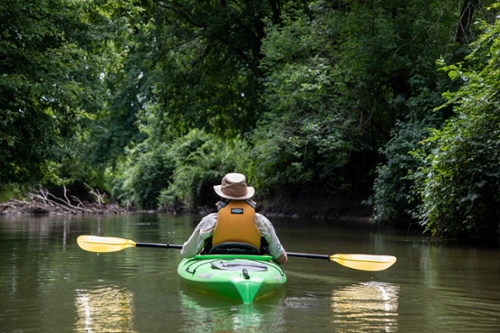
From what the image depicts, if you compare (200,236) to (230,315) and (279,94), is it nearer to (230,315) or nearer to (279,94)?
(230,315)

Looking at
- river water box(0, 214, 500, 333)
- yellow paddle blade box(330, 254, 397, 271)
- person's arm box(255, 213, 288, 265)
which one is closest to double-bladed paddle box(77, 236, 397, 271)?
yellow paddle blade box(330, 254, 397, 271)

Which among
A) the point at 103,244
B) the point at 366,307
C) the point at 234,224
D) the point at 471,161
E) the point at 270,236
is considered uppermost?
the point at 471,161

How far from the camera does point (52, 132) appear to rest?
50.7 feet

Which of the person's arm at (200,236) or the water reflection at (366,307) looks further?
the person's arm at (200,236)

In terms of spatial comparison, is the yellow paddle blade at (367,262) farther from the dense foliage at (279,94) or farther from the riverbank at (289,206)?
the riverbank at (289,206)

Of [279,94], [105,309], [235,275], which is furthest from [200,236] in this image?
[279,94]

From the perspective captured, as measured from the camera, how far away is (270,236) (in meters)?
8.27

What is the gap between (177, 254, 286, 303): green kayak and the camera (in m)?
6.95

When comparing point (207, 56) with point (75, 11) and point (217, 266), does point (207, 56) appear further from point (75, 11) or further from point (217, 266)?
point (217, 266)

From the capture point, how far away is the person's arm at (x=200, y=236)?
815 cm

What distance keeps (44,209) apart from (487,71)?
22.3 m

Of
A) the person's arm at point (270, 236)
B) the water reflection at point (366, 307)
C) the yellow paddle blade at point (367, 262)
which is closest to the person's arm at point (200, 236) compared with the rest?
the person's arm at point (270, 236)

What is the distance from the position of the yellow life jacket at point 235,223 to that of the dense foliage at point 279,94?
565 centimetres

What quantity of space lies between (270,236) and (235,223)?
0.51 meters
